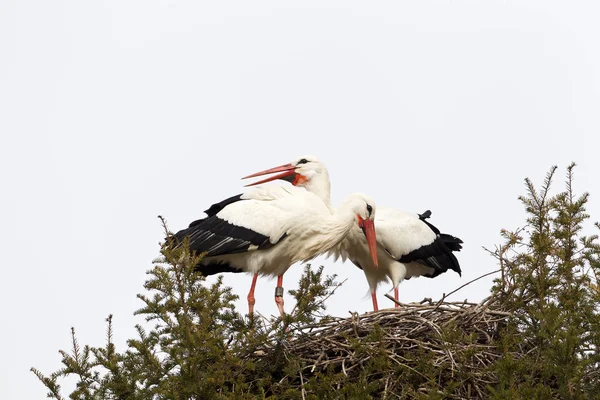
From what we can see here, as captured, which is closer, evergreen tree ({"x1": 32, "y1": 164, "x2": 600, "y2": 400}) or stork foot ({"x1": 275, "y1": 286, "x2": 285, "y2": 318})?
evergreen tree ({"x1": 32, "y1": 164, "x2": 600, "y2": 400})

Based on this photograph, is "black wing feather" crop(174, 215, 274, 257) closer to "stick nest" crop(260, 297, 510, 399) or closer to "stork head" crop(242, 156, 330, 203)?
"stork head" crop(242, 156, 330, 203)

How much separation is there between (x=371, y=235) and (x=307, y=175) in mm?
1107

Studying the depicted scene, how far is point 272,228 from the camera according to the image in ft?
31.0

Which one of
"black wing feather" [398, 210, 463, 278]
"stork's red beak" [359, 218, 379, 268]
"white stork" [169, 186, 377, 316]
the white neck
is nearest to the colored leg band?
"white stork" [169, 186, 377, 316]

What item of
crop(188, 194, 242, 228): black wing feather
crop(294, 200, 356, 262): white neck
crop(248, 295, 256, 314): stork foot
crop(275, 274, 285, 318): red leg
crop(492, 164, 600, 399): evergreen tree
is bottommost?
crop(492, 164, 600, 399): evergreen tree

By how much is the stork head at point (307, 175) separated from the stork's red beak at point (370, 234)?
723 millimetres

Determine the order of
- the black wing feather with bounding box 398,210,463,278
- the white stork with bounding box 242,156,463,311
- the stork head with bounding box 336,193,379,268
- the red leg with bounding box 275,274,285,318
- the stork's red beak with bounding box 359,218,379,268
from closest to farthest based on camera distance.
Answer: the stork head with bounding box 336,193,379,268, the stork's red beak with bounding box 359,218,379,268, the red leg with bounding box 275,274,285,318, the white stork with bounding box 242,156,463,311, the black wing feather with bounding box 398,210,463,278

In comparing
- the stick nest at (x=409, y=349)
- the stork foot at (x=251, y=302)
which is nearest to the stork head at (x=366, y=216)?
the stork foot at (x=251, y=302)

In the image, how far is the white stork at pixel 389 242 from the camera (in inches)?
411

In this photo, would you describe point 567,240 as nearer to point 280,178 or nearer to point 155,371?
point 155,371

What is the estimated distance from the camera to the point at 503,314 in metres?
7.54

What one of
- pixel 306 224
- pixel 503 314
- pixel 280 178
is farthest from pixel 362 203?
pixel 503 314

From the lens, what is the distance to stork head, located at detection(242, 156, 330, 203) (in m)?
10.4

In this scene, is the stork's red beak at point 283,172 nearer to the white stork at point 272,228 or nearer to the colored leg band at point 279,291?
the white stork at point 272,228
